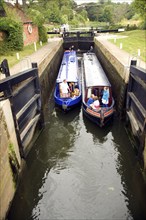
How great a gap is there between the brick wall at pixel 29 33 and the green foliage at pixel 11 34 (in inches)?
106

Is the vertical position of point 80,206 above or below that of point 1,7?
below

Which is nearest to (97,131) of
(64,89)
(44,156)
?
(44,156)

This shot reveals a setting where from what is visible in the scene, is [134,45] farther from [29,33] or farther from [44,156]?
[44,156]

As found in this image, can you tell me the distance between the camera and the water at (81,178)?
23.6ft

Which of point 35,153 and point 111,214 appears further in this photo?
point 35,153

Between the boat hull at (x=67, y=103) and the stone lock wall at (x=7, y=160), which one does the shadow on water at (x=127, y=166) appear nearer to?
the boat hull at (x=67, y=103)

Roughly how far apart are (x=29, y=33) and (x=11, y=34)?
5.45m

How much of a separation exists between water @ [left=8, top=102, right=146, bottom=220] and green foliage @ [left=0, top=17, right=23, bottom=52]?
12.6m

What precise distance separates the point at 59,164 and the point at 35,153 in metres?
1.51

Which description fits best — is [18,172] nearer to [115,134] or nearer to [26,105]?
[26,105]

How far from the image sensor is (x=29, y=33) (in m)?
25.5

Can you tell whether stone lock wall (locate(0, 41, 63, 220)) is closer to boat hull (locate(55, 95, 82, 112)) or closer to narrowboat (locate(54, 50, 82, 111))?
boat hull (locate(55, 95, 82, 112))

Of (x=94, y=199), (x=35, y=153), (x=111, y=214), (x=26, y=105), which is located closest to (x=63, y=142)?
(x=35, y=153)

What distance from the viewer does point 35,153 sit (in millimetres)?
10172
